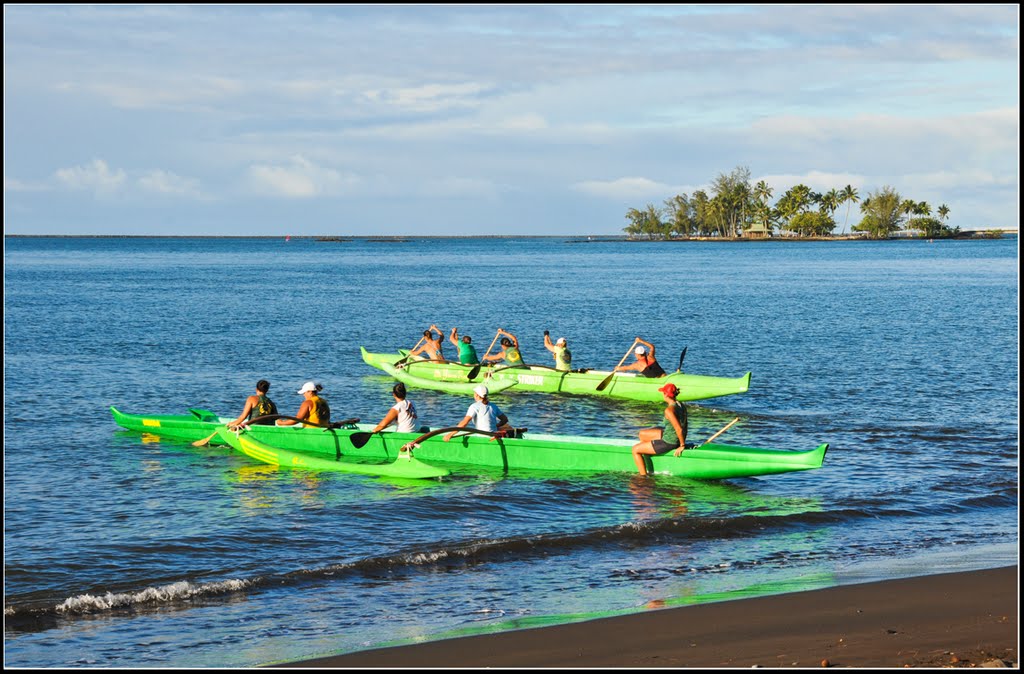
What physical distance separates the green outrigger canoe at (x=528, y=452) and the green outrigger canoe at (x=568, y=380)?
723 centimetres

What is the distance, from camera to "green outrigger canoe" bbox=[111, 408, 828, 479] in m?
15.4

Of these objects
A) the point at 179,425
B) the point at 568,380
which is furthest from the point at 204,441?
the point at 568,380

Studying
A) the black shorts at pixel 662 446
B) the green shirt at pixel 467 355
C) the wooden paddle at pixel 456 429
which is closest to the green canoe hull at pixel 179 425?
the wooden paddle at pixel 456 429

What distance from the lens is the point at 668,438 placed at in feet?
52.6

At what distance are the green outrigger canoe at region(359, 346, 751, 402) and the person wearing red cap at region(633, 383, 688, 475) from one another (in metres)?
7.07

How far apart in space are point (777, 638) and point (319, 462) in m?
10.5

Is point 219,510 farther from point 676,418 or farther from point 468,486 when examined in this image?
point 676,418

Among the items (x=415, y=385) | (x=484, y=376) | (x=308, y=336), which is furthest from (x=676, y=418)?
(x=308, y=336)

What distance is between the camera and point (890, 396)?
25531 mm

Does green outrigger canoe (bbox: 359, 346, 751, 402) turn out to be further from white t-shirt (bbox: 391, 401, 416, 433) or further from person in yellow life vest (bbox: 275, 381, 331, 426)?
white t-shirt (bbox: 391, 401, 416, 433)

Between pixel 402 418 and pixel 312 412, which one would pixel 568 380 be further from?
pixel 312 412

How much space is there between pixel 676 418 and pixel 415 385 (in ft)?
42.6

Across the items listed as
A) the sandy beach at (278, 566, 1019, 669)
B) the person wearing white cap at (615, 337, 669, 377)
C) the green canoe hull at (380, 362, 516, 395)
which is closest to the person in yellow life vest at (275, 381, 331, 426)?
the green canoe hull at (380, 362, 516, 395)

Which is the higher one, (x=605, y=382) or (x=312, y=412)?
(x=312, y=412)
